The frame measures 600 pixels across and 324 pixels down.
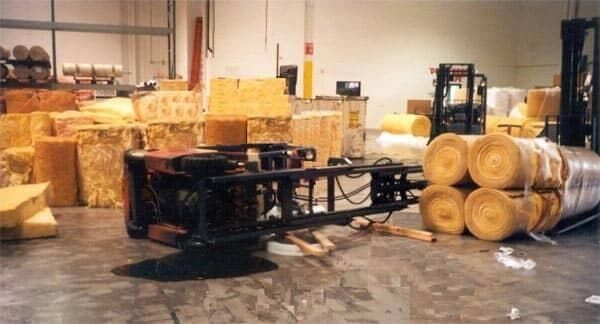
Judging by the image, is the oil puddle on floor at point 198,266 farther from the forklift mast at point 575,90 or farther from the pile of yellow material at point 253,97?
the forklift mast at point 575,90

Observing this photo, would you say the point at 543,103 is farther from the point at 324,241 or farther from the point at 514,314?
the point at 514,314

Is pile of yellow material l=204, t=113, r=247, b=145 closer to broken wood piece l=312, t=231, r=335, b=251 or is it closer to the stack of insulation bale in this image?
broken wood piece l=312, t=231, r=335, b=251

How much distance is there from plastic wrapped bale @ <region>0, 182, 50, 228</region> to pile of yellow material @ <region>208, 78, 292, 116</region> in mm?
3020

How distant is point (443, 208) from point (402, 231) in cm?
57

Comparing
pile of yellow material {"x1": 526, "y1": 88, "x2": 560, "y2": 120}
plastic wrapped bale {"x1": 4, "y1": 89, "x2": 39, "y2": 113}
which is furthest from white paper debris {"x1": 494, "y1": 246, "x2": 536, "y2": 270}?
plastic wrapped bale {"x1": 4, "y1": 89, "x2": 39, "y2": 113}

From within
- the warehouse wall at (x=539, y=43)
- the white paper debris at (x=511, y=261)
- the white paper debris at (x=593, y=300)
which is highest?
the warehouse wall at (x=539, y=43)

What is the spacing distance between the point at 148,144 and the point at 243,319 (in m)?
4.82

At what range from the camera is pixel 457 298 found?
4664 millimetres

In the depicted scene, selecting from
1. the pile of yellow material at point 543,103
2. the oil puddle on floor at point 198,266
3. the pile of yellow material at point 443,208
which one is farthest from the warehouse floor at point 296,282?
the pile of yellow material at point 543,103

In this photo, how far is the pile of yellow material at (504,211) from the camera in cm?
638

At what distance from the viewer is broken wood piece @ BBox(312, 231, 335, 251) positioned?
19.7 ft

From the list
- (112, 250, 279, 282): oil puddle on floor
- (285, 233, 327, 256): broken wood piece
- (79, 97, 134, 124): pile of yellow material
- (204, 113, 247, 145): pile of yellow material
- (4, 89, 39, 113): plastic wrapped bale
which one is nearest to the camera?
(112, 250, 279, 282): oil puddle on floor

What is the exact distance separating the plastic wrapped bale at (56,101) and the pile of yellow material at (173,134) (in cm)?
418

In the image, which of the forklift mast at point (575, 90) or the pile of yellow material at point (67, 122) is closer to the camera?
the forklift mast at point (575, 90)
